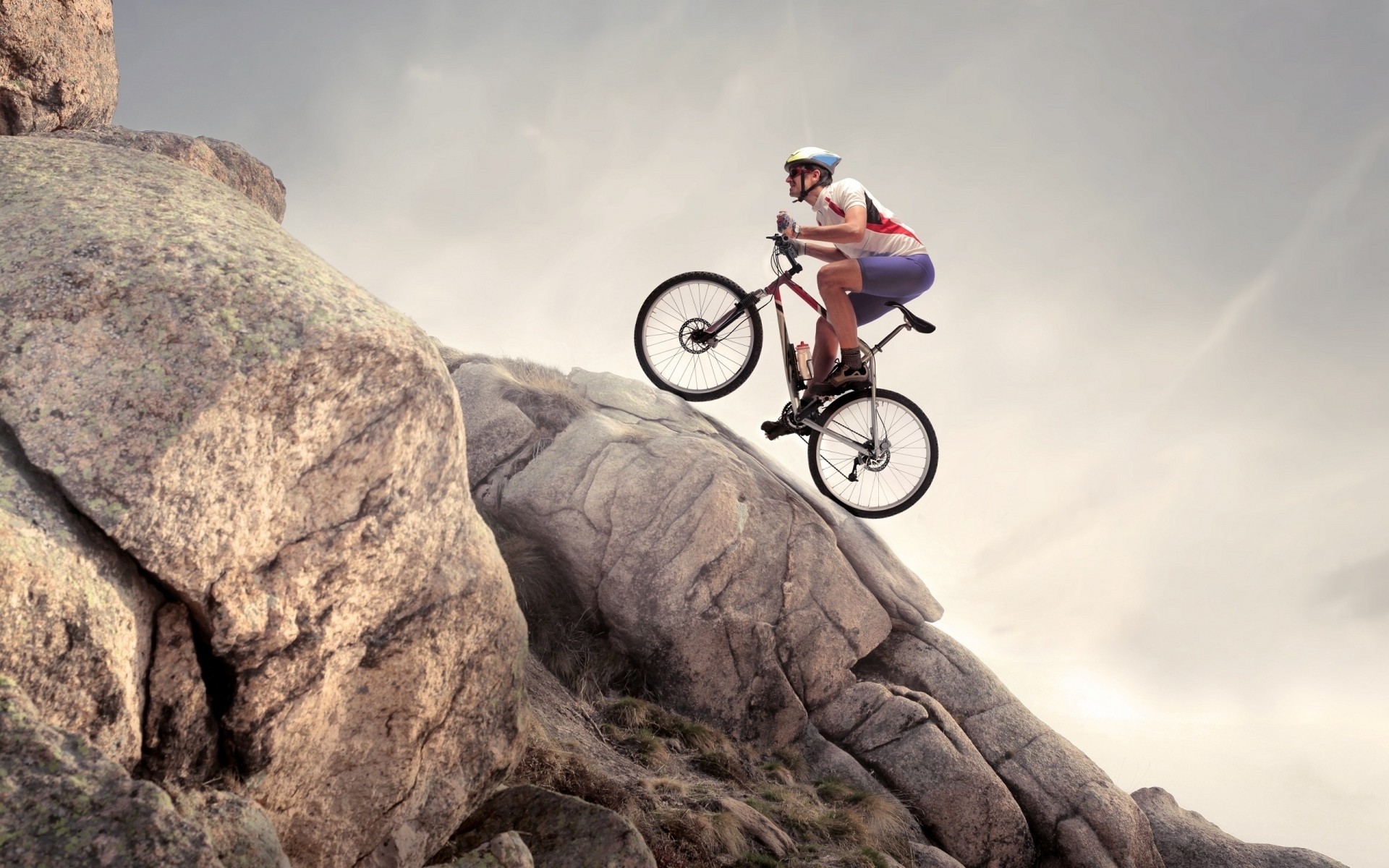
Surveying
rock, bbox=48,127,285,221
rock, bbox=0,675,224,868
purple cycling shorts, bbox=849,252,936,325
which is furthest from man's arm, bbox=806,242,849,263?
rock, bbox=0,675,224,868

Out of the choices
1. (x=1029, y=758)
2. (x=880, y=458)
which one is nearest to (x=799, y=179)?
(x=880, y=458)

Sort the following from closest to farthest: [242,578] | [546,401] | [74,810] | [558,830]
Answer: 1. [74,810]
2. [242,578]
3. [558,830]
4. [546,401]

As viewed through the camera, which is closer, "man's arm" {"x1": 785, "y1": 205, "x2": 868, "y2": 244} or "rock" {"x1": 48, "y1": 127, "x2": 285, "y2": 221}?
"rock" {"x1": 48, "y1": 127, "x2": 285, "y2": 221}

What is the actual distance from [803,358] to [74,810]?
887cm

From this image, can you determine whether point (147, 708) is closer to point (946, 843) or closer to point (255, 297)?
point (255, 297)

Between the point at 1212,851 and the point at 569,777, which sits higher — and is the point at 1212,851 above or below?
above

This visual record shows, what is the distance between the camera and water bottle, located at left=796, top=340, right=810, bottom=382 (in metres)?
11.3

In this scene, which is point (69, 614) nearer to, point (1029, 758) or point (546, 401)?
point (546, 401)

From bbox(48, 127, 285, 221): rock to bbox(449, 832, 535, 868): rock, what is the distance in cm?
582

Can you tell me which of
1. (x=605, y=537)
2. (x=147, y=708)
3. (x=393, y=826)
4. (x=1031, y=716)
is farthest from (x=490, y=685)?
(x=1031, y=716)

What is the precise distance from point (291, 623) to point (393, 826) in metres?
2.05

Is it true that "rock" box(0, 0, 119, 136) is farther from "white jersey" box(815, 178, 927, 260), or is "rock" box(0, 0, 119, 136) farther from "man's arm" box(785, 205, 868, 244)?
"white jersey" box(815, 178, 927, 260)

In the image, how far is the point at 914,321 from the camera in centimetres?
1095

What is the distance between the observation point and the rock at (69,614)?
4.44 meters
